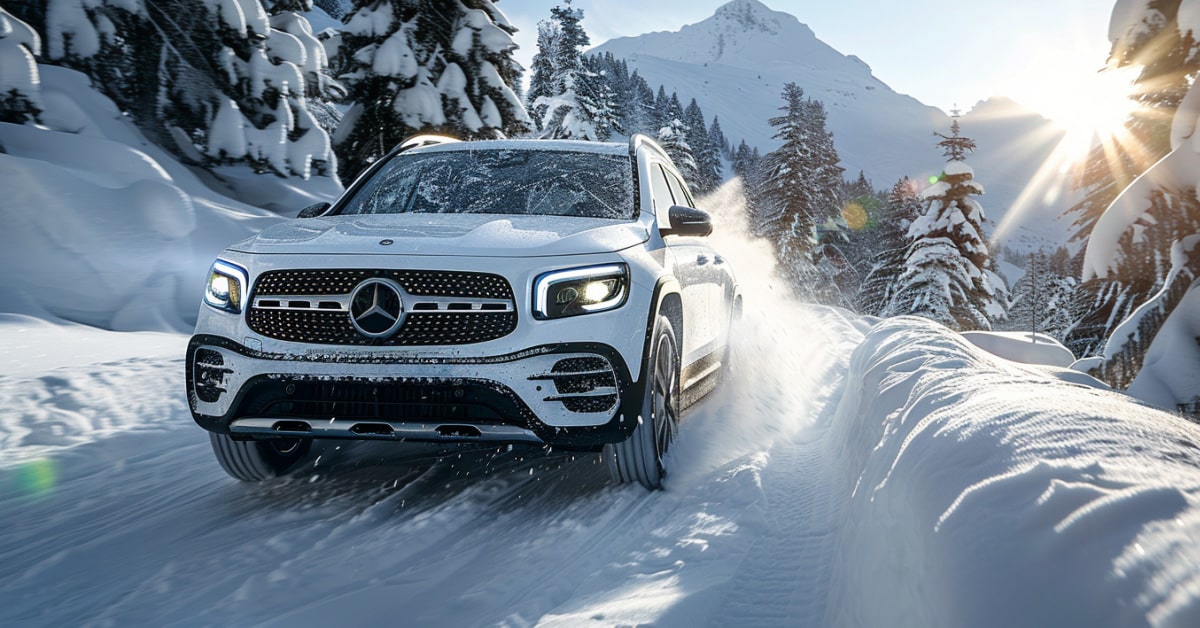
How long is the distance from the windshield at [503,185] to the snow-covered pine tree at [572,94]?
22362mm

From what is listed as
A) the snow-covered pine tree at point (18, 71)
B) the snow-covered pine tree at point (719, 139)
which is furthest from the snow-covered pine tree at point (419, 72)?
the snow-covered pine tree at point (719, 139)

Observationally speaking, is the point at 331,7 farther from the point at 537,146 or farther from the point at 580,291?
the point at 580,291

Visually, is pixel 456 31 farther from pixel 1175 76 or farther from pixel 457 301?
pixel 457 301

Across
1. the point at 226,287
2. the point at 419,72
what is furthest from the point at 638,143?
the point at 419,72

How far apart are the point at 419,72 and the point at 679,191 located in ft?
36.5

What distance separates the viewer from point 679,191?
6.16 m

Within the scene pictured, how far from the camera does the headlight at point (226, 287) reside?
335 cm

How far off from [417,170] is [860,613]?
3.82 m

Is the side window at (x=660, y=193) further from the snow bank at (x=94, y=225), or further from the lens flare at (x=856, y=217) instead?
the lens flare at (x=856, y=217)

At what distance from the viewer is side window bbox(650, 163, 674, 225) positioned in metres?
4.59

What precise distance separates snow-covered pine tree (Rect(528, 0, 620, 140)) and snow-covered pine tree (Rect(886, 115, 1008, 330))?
453 inches

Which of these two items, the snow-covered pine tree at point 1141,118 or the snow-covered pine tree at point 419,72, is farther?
the snow-covered pine tree at point 419,72

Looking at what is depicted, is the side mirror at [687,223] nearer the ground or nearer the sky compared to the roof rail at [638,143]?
nearer the ground

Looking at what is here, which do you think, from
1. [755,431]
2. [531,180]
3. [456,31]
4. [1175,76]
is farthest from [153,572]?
[456,31]
